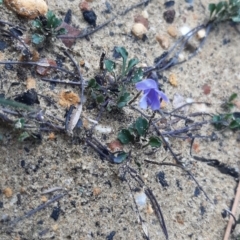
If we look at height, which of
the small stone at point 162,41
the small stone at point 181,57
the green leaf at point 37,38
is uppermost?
the small stone at point 162,41

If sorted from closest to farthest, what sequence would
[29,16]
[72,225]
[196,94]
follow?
[72,225] → [29,16] → [196,94]

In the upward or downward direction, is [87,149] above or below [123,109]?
below

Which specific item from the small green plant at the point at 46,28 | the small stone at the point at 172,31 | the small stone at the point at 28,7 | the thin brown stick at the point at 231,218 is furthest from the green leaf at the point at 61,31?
the thin brown stick at the point at 231,218

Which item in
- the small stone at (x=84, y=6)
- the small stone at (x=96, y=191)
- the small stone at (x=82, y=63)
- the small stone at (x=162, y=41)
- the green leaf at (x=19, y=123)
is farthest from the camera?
the small stone at (x=162, y=41)

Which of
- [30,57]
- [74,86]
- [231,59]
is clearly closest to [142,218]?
[74,86]

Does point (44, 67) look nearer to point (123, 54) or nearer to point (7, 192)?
point (123, 54)

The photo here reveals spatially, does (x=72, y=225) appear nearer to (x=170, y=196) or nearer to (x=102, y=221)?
(x=102, y=221)

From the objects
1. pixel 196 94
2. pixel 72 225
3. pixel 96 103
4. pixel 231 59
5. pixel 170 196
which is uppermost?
pixel 231 59

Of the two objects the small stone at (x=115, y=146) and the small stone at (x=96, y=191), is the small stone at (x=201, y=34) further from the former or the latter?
the small stone at (x=96, y=191)

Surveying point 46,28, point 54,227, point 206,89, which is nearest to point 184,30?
point 206,89
